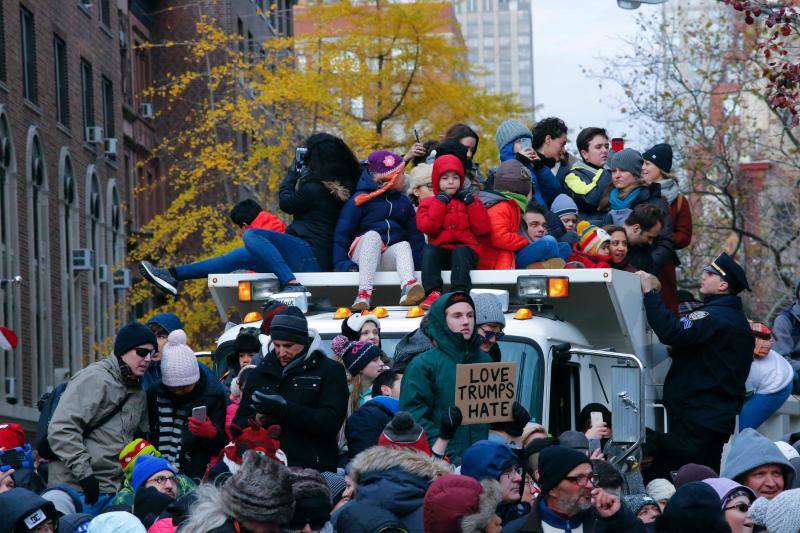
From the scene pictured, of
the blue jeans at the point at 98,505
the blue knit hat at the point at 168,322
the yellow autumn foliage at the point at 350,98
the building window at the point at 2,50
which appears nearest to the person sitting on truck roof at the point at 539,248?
the blue knit hat at the point at 168,322

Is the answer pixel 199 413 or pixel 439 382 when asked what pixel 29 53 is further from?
pixel 439 382

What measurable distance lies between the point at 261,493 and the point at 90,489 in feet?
11.0

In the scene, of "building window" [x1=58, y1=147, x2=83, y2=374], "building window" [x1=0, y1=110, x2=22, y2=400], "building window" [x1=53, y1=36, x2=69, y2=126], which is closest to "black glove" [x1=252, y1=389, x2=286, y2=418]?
"building window" [x1=0, y1=110, x2=22, y2=400]

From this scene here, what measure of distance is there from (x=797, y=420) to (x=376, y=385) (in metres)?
5.80

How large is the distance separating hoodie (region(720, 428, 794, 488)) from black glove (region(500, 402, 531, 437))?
3.93 feet

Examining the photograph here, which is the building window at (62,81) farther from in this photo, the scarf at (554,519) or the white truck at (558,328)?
the scarf at (554,519)

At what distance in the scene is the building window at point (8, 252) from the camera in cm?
3250

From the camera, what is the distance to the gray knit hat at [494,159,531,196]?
1270 cm

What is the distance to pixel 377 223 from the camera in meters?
12.4

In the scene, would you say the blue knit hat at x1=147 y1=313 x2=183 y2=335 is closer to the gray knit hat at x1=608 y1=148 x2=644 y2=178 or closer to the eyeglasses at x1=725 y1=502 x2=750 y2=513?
the gray knit hat at x1=608 y1=148 x2=644 y2=178

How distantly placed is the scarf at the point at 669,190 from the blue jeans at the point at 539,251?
2.04 m

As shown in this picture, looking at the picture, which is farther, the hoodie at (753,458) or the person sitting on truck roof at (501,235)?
the person sitting on truck roof at (501,235)

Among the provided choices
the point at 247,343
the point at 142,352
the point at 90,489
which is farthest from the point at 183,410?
the point at 247,343

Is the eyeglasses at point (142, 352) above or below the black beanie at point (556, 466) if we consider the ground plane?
above
